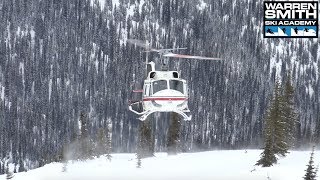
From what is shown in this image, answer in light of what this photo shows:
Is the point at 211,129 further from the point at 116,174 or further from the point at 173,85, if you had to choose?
the point at 173,85

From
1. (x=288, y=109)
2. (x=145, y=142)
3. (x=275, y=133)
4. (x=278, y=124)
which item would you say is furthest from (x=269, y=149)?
(x=145, y=142)

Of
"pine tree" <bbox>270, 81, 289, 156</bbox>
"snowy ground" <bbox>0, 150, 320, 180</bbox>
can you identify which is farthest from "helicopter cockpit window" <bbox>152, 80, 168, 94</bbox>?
"snowy ground" <bbox>0, 150, 320, 180</bbox>

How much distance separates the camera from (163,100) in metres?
32.5

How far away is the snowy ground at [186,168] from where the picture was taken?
42188 millimetres

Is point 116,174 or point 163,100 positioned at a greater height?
point 163,100

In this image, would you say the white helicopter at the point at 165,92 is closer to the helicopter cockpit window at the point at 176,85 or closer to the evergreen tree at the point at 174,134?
the helicopter cockpit window at the point at 176,85

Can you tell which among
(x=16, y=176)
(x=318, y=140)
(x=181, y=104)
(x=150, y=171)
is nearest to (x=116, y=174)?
(x=150, y=171)

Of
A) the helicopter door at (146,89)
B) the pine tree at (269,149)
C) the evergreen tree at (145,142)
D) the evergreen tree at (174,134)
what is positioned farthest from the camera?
the evergreen tree at (174,134)

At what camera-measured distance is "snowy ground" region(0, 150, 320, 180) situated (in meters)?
42.2

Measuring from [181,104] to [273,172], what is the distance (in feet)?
40.7

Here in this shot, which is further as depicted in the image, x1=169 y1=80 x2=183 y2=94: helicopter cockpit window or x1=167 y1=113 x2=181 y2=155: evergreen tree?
x1=167 y1=113 x2=181 y2=155: evergreen tree

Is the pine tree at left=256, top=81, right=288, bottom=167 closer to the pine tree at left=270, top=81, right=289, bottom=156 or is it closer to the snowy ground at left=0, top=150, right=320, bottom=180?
the pine tree at left=270, top=81, right=289, bottom=156

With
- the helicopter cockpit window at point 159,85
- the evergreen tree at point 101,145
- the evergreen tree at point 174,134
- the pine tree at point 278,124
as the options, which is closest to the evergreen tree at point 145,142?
the evergreen tree at point 174,134

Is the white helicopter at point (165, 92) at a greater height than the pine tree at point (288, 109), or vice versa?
the white helicopter at point (165, 92)
